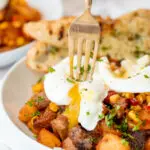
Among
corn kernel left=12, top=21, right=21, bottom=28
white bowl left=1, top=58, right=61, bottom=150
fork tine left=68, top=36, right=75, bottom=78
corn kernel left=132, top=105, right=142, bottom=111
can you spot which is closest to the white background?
corn kernel left=12, top=21, right=21, bottom=28

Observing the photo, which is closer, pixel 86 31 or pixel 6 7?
pixel 86 31

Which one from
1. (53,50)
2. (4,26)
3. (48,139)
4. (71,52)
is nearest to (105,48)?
(53,50)

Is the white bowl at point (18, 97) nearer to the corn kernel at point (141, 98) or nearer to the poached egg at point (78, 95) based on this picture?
the poached egg at point (78, 95)

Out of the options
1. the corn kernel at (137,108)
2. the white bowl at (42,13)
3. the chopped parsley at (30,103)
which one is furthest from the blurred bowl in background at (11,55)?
the corn kernel at (137,108)

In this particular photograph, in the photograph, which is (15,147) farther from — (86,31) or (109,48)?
(109,48)

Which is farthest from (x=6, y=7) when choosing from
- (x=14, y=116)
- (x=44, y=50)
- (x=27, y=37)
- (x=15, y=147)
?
(x=15, y=147)

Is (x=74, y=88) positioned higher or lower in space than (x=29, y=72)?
higher

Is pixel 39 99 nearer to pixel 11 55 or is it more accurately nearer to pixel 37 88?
pixel 37 88
